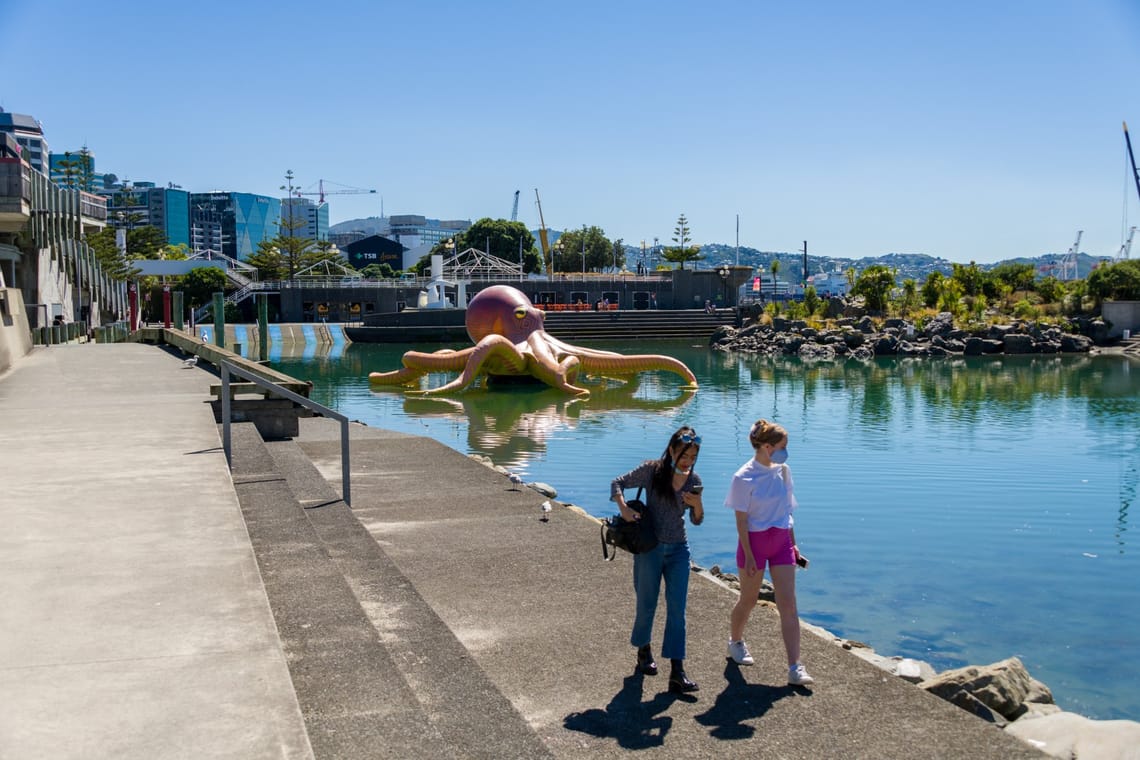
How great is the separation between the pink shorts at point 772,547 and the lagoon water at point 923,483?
2.22 meters

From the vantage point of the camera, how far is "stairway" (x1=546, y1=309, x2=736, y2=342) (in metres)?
65.1

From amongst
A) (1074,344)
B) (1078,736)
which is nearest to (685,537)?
(1078,736)

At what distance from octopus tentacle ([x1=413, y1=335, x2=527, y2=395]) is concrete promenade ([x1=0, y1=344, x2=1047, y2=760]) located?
69.6ft

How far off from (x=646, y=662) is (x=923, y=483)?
11.8m

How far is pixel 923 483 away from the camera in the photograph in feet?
53.8

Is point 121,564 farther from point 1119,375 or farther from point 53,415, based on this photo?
point 1119,375

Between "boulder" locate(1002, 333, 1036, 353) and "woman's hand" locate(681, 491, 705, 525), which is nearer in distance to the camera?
"woman's hand" locate(681, 491, 705, 525)

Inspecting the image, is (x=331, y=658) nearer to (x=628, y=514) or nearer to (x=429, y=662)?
(x=429, y=662)

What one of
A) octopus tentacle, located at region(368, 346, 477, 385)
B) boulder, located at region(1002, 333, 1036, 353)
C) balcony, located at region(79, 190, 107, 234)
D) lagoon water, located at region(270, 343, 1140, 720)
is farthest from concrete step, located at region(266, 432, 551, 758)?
boulder, located at region(1002, 333, 1036, 353)

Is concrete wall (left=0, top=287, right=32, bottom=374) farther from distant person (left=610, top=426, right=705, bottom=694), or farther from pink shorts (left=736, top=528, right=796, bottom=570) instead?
pink shorts (left=736, top=528, right=796, bottom=570)

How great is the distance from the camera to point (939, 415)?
25.7 metres

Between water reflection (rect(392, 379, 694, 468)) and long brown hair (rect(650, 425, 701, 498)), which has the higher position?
long brown hair (rect(650, 425, 701, 498))

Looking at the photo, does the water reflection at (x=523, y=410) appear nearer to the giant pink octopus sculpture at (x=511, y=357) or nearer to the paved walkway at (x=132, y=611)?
the giant pink octopus sculpture at (x=511, y=357)

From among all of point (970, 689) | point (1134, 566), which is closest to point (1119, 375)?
point (1134, 566)
